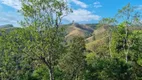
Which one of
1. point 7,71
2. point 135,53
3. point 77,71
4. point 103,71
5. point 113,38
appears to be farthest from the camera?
point 113,38

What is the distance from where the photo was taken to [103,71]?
4341 cm

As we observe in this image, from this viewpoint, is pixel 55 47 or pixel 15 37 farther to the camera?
pixel 55 47

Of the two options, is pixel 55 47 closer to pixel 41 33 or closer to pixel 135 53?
pixel 41 33

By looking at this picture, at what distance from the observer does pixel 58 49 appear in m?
29.6

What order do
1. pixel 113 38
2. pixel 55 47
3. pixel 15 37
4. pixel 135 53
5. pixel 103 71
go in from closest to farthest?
pixel 15 37
pixel 55 47
pixel 103 71
pixel 135 53
pixel 113 38

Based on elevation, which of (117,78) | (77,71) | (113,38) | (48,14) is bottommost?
(117,78)

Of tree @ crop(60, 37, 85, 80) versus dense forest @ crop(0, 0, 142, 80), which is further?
tree @ crop(60, 37, 85, 80)

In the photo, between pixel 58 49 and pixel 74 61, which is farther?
pixel 74 61

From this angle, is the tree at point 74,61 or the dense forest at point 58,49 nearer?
the dense forest at point 58,49

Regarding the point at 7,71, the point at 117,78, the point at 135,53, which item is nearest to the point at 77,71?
the point at 117,78

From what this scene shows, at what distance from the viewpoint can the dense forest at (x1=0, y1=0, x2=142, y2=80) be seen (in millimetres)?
27594

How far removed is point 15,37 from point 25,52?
92.6 inches

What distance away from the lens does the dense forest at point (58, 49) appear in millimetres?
27594

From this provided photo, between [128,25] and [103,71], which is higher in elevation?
[128,25]
